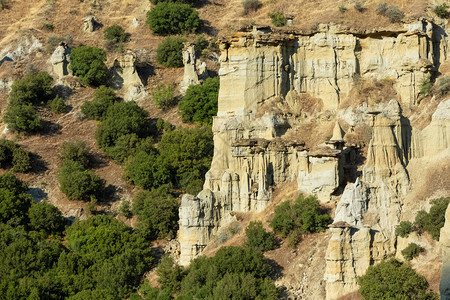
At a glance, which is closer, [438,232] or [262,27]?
[438,232]

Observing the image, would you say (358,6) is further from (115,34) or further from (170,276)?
(170,276)

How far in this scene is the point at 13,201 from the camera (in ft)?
198

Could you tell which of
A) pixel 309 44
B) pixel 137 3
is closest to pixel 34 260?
pixel 309 44

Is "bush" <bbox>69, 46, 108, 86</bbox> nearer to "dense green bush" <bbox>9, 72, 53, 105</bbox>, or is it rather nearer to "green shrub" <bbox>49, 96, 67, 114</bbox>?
"dense green bush" <bbox>9, 72, 53, 105</bbox>

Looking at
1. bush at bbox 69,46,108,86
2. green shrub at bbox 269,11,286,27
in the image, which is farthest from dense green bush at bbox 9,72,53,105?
green shrub at bbox 269,11,286,27

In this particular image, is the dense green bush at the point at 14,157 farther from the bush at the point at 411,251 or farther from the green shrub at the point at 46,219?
the bush at the point at 411,251

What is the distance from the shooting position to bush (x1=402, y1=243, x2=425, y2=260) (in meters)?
45.1

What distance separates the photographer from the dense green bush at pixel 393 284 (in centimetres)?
4284

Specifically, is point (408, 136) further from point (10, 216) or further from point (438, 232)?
point (10, 216)

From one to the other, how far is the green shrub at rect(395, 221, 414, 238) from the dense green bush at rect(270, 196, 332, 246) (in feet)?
16.2

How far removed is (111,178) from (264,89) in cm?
1296

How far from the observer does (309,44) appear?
6034 centimetres

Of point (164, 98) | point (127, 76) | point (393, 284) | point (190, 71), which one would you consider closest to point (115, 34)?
point (127, 76)

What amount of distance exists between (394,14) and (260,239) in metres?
18.2
